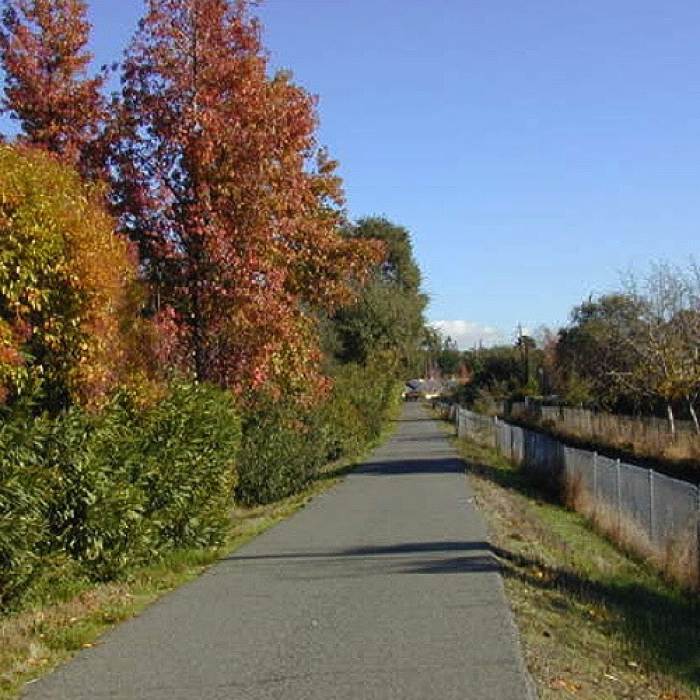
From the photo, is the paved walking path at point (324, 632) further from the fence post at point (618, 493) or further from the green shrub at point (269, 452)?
the green shrub at point (269, 452)

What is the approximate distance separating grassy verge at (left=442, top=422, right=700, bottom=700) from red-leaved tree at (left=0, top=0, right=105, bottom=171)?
854cm

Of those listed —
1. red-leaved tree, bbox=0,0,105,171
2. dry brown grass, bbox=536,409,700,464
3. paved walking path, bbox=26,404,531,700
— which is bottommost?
paved walking path, bbox=26,404,531,700

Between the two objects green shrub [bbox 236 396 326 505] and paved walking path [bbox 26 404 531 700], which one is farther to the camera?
green shrub [bbox 236 396 326 505]

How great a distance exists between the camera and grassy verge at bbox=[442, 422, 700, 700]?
7184 millimetres

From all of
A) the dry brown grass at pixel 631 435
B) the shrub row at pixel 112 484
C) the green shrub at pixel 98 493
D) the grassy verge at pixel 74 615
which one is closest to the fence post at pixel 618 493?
the shrub row at pixel 112 484

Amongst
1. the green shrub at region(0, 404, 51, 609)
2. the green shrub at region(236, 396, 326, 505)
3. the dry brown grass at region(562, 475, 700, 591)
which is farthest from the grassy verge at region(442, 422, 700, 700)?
the green shrub at region(236, 396, 326, 505)

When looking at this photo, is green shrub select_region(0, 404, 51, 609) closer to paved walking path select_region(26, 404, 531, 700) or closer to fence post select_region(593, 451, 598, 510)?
paved walking path select_region(26, 404, 531, 700)

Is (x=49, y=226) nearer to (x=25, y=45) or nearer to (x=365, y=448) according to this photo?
(x=25, y=45)

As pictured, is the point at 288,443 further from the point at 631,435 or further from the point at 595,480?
the point at 631,435

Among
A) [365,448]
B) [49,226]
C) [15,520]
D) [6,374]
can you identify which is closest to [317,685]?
[15,520]

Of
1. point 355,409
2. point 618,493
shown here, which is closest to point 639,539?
point 618,493

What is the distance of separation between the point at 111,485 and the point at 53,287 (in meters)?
1.89

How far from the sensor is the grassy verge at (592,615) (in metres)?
7.18

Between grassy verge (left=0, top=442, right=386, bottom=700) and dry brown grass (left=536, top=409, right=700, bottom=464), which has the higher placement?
dry brown grass (left=536, top=409, right=700, bottom=464)
